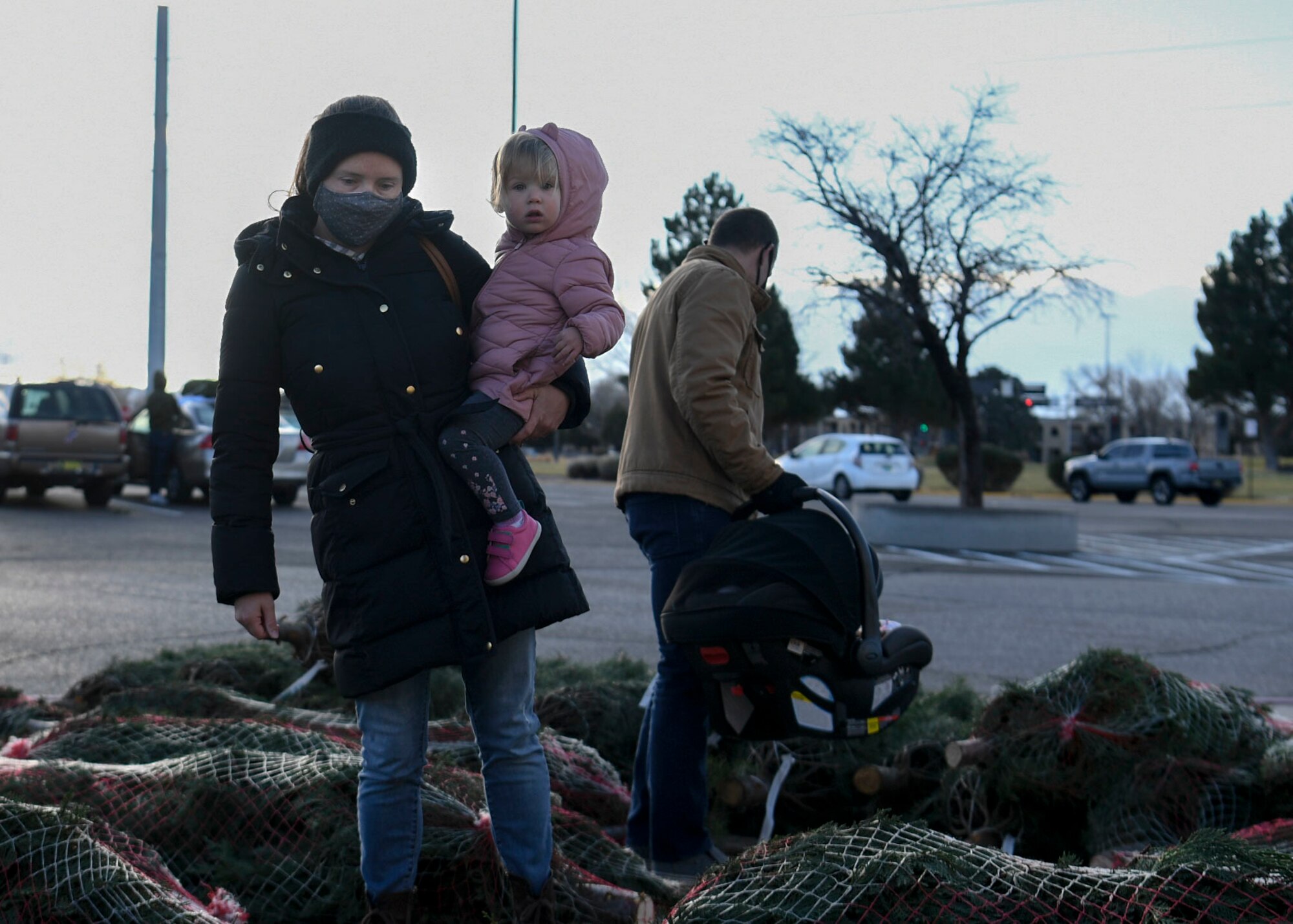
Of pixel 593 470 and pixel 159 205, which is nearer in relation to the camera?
pixel 159 205

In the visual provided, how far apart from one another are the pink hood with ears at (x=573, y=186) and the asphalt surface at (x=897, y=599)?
269 centimetres

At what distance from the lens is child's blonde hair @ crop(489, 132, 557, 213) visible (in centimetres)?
276

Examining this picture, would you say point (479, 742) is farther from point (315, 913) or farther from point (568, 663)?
point (568, 663)

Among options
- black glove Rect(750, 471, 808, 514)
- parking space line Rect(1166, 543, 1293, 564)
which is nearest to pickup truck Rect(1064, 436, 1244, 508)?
parking space line Rect(1166, 543, 1293, 564)

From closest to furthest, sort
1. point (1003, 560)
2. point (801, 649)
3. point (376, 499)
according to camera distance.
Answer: point (376, 499)
point (801, 649)
point (1003, 560)

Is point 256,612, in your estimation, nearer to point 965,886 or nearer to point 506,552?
point 506,552

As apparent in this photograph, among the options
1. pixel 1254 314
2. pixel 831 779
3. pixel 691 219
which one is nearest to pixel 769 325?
pixel 691 219

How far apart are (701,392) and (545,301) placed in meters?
0.97

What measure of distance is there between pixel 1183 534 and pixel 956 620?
12.1 metres

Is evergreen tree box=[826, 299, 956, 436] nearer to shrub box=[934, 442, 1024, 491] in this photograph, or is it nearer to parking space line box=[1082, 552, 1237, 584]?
shrub box=[934, 442, 1024, 491]

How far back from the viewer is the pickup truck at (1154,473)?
30.9 m

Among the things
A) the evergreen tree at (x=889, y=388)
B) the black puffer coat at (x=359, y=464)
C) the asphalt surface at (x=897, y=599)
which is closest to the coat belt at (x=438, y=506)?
the black puffer coat at (x=359, y=464)

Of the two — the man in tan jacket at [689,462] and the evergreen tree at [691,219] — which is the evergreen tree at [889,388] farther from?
the man in tan jacket at [689,462]

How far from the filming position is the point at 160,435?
66.7 feet
